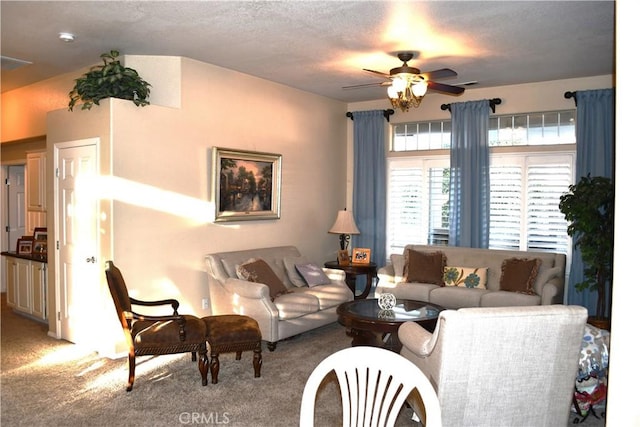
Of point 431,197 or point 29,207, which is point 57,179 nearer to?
point 29,207

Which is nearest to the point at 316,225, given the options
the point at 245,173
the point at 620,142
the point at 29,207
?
the point at 245,173

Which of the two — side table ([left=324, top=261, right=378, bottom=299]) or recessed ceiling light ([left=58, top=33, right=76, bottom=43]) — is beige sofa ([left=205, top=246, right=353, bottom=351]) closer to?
side table ([left=324, top=261, right=378, bottom=299])

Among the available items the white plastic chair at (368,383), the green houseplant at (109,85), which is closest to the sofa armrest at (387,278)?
the green houseplant at (109,85)

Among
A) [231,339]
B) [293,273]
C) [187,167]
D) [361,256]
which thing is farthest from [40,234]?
[361,256]

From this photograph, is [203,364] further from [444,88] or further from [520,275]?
[520,275]

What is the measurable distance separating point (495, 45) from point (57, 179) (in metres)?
4.50

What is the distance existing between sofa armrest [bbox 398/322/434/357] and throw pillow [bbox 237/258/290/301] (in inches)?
83.8

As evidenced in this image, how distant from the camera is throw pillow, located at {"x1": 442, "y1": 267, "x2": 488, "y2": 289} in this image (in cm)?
588

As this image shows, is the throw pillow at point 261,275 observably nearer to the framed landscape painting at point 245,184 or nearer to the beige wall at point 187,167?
the beige wall at point 187,167

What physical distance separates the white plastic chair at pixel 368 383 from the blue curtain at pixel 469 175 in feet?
16.2

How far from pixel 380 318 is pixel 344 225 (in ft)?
9.06

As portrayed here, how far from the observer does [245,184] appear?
5.99 meters

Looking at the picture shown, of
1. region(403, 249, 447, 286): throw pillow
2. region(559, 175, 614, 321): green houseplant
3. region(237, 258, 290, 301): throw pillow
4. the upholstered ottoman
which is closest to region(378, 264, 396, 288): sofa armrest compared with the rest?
region(403, 249, 447, 286): throw pillow

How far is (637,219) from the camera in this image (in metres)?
2.03
